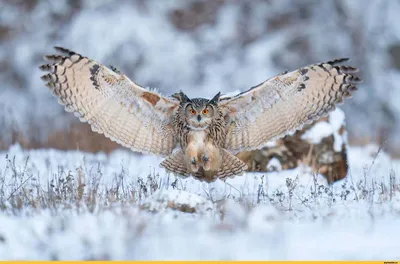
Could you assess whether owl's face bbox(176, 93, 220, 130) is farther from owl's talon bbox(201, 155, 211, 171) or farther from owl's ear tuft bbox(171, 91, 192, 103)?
owl's talon bbox(201, 155, 211, 171)

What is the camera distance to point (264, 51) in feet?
68.6

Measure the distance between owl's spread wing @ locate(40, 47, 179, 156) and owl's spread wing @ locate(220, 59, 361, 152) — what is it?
831 mm

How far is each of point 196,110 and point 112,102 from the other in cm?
109

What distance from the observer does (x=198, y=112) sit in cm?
852

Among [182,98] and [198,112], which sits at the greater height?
[182,98]

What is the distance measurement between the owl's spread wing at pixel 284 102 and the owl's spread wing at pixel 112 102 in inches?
32.7

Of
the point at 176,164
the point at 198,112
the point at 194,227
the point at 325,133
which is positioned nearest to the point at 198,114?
the point at 198,112

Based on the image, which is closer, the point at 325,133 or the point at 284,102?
the point at 284,102

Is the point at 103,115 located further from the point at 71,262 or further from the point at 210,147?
the point at 71,262

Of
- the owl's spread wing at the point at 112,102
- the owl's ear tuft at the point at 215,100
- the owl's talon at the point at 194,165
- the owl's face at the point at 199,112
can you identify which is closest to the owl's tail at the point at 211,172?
the owl's talon at the point at 194,165

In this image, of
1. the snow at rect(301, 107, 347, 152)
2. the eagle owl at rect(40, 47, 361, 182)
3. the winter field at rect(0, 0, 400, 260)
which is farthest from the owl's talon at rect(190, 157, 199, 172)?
the snow at rect(301, 107, 347, 152)

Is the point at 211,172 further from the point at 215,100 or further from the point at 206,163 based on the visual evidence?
the point at 215,100

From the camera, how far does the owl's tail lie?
879 cm

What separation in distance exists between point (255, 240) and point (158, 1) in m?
16.9
